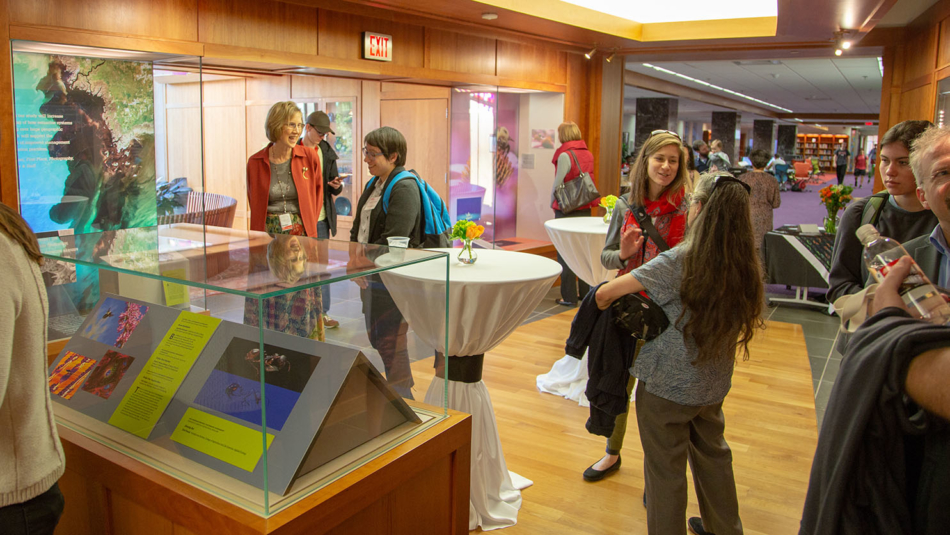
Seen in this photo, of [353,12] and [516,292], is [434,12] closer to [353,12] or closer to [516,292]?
[353,12]

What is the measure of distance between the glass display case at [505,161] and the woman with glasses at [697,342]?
16.8 feet

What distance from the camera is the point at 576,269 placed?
5059 mm

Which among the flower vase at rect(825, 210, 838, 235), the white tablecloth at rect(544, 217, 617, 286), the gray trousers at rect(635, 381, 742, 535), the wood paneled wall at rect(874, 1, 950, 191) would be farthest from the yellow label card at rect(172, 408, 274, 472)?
the flower vase at rect(825, 210, 838, 235)

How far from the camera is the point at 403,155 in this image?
12.5ft

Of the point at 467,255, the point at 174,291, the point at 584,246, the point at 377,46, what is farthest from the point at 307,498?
the point at 377,46

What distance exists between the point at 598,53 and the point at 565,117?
3.15 ft

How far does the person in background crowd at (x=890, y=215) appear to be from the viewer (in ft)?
7.91

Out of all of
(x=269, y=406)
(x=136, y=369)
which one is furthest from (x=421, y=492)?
(x=136, y=369)

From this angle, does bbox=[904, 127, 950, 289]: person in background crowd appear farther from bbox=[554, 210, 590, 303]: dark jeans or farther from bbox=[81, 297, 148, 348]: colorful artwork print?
bbox=[554, 210, 590, 303]: dark jeans

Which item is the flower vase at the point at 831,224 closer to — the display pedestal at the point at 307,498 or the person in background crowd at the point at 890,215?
the person in background crowd at the point at 890,215

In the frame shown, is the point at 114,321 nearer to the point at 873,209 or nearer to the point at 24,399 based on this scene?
the point at 24,399

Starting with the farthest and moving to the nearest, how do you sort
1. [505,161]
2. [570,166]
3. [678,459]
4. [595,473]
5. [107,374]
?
[505,161] < [570,166] < [595,473] < [678,459] < [107,374]

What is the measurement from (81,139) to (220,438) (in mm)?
2864

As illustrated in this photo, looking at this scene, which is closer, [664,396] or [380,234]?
[664,396]
